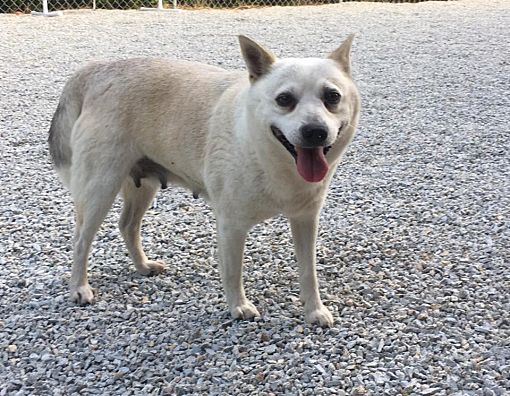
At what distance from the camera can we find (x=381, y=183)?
16.5ft

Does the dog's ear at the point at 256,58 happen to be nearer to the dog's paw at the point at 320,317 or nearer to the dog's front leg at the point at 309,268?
the dog's front leg at the point at 309,268

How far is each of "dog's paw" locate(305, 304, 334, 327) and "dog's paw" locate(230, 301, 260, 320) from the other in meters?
0.24

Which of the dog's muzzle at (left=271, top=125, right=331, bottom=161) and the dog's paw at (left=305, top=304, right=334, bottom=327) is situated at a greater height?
the dog's muzzle at (left=271, top=125, right=331, bottom=161)

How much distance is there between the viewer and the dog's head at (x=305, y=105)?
261cm

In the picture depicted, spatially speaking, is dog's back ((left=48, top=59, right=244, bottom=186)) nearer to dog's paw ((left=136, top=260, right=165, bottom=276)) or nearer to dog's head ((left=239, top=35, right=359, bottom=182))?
dog's head ((left=239, top=35, right=359, bottom=182))

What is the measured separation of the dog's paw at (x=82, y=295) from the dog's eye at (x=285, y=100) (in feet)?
4.68

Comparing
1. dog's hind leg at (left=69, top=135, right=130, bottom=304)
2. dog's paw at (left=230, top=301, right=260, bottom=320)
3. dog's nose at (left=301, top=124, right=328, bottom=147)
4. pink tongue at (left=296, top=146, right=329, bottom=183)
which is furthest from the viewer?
dog's hind leg at (left=69, top=135, right=130, bottom=304)

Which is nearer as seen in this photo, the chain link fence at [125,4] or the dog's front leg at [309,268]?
the dog's front leg at [309,268]

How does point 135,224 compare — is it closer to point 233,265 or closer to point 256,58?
point 233,265

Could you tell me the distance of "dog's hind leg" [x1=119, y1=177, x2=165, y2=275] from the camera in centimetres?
368

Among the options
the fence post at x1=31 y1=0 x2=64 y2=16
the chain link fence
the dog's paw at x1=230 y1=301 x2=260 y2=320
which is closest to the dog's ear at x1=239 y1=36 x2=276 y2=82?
the dog's paw at x1=230 y1=301 x2=260 y2=320

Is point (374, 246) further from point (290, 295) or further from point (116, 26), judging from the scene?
point (116, 26)

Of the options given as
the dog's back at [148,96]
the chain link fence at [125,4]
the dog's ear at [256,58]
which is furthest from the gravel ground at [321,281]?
the chain link fence at [125,4]

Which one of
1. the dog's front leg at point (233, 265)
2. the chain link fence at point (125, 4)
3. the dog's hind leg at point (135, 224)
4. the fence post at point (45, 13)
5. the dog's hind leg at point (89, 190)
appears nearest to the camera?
the dog's front leg at point (233, 265)
